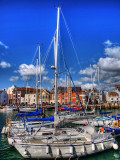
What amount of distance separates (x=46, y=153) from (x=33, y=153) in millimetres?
1178

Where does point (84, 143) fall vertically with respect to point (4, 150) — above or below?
above

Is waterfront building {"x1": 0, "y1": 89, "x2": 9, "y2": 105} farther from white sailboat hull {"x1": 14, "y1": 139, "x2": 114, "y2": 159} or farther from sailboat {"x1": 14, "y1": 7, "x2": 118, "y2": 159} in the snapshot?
white sailboat hull {"x1": 14, "y1": 139, "x2": 114, "y2": 159}

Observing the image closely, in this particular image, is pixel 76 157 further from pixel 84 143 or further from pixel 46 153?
pixel 46 153

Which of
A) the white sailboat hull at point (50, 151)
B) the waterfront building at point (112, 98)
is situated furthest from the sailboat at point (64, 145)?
the waterfront building at point (112, 98)

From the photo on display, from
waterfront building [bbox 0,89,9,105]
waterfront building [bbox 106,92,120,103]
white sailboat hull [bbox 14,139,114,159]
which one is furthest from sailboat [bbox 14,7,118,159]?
waterfront building [bbox 0,89,9,105]

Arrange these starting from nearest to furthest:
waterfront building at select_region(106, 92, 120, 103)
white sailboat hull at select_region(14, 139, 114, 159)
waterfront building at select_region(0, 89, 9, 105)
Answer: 1. white sailboat hull at select_region(14, 139, 114, 159)
2. waterfront building at select_region(106, 92, 120, 103)
3. waterfront building at select_region(0, 89, 9, 105)

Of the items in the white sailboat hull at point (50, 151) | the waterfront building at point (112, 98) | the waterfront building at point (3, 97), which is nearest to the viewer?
the white sailboat hull at point (50, 151)

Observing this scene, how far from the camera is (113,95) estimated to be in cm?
11600

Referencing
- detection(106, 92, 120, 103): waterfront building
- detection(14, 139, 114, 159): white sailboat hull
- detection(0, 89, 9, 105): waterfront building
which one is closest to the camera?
detection(14, 139, 114, 159): white sailboat hull

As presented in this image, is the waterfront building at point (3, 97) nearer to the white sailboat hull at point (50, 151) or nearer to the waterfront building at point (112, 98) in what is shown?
the waterfront building at point (112, 98)

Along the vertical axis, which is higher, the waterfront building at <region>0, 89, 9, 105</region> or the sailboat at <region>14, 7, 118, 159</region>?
the waterfront building at <region>0, 89, 9, 105</region>

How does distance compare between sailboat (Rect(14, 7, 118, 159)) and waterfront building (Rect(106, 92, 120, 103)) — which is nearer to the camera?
sailboat (Rect(14, 7, 118, 159))

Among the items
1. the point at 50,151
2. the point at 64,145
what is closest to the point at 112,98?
the point at 64,145

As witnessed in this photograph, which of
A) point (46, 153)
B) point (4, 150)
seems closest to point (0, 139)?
point (4, 150)
